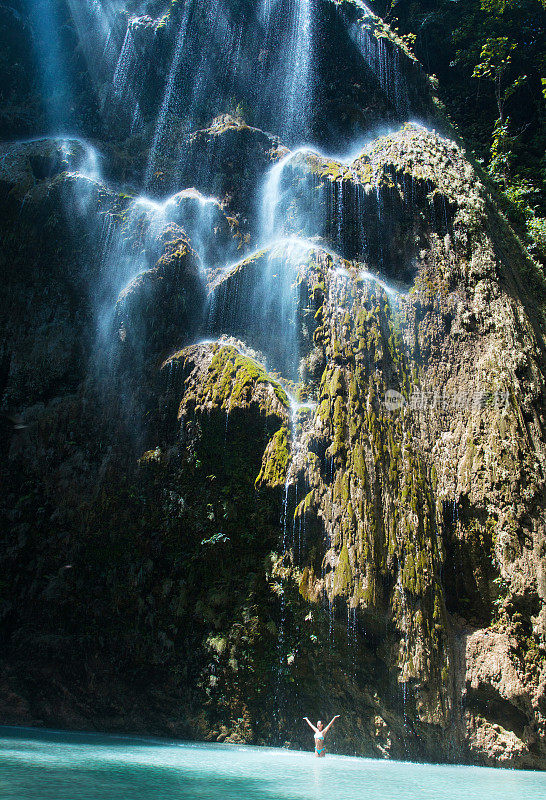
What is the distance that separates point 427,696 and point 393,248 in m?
9.19

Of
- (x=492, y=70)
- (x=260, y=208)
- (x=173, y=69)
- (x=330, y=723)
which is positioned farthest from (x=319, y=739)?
(x=492, y=70)

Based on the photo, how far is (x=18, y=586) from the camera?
1088cm

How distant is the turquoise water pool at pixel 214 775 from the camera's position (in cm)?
457

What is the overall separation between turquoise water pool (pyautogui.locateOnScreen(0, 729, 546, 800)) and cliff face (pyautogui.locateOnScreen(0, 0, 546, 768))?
121 cm

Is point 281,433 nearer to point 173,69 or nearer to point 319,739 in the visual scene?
point 319,739

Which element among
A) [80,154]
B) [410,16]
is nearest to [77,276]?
[80,154]

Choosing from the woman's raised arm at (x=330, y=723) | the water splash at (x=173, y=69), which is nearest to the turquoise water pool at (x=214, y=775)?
the woman's raised arm at (x=330, y=723)

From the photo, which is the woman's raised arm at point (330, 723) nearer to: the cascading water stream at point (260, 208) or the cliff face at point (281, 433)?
the cliff face at point (281, 433)

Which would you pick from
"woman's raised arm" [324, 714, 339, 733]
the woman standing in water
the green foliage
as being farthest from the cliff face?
the green foliage

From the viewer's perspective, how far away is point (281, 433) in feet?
32.0

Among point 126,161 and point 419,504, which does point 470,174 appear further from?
point 126,161

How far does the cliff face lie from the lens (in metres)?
8.02

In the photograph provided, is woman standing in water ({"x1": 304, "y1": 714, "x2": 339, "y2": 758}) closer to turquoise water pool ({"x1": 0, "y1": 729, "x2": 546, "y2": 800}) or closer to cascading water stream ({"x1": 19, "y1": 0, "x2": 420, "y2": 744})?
turquoise water pool ({"x1": 0, "y1": 729, "x2": 546, "y2": 800})

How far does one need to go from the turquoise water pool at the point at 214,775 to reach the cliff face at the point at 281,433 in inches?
47.5
